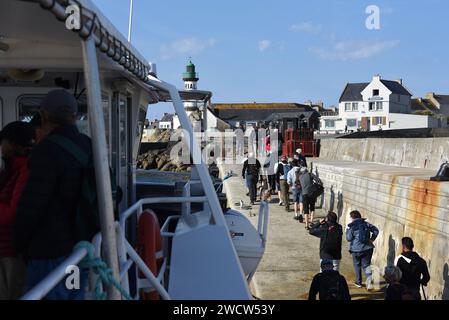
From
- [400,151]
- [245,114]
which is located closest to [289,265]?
[400,151]

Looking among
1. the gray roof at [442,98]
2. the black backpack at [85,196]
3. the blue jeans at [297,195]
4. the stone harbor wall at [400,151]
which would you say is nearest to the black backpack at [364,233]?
the stone harbor wall at [400,151]

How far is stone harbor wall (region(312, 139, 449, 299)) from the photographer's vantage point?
711cm

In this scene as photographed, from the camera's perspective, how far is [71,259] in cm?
218

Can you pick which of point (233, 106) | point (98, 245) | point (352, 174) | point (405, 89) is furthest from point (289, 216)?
point (233, 106)

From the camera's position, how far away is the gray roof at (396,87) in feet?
246

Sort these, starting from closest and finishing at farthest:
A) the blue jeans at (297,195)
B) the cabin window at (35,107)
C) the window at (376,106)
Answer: the cabin window at (35,107) → the blue jeans at (297,195) → the window at (376,106)

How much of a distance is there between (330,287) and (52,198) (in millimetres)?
4531

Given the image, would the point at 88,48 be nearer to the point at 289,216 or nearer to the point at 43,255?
the point at 43,255

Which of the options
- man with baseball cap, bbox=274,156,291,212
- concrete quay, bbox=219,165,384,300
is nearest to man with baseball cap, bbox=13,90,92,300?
concrete quay, bbox=219,165,384,300

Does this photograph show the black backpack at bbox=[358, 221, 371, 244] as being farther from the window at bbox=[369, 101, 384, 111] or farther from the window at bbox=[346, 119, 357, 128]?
the window at bbox=[346, 119, 357, 128]

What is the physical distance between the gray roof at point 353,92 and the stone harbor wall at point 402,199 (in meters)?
64.0

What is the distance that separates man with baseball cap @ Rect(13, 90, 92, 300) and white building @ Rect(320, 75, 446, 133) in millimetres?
68096

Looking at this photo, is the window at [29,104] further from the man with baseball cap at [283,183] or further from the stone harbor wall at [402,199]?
the man with baseball cap at [283,183]

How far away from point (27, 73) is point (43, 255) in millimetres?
2717
